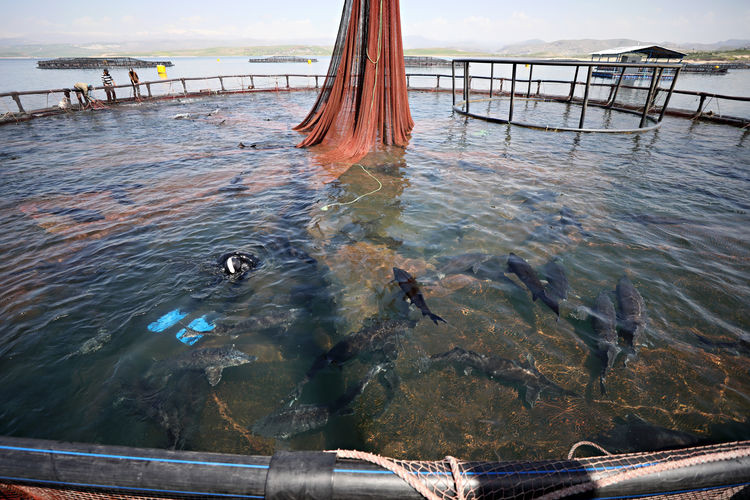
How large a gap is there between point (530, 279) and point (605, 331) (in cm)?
119

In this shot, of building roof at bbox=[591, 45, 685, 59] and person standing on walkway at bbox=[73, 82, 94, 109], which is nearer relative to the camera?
person standing on walkway at bbox=[73, 82, 94, 109]

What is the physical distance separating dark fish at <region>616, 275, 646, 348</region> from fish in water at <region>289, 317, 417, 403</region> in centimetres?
277

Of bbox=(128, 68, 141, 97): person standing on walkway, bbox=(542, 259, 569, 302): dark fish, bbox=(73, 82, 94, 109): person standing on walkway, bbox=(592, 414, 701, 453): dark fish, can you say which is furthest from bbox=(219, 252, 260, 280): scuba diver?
bbox=(128, 68, 141, 97): person standing on walkway

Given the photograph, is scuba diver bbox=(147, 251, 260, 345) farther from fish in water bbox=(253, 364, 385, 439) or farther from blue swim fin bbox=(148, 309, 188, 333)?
fish in water bbox=(253, 364, 385, 439)

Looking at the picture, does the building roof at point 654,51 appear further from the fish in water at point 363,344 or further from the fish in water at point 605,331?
the fish in water at point 363,344

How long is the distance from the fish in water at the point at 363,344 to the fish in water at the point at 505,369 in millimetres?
567

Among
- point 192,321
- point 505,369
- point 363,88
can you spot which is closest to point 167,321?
point 192,321

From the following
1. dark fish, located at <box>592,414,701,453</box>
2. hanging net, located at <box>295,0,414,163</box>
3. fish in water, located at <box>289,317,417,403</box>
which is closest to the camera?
dark fish, located at <box>592,414,701,453</box>

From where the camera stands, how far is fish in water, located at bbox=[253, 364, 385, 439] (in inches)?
124

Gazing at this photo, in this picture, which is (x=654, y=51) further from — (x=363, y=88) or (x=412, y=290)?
(x=412, y=290)

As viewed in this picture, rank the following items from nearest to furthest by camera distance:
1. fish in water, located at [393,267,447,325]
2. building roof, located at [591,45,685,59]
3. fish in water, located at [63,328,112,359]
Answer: fish in water, located at [63,328,112,359] < fish in water, located at [393,267,447,325] < building roof, located at [591,45,685,59]

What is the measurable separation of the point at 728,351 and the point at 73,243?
412 inches

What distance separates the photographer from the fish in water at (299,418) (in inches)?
124

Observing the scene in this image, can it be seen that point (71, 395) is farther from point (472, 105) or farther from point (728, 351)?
point (472, 105)
